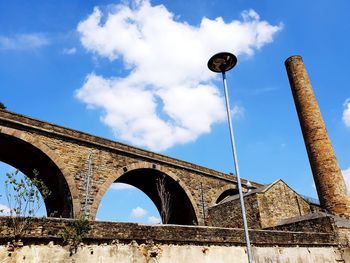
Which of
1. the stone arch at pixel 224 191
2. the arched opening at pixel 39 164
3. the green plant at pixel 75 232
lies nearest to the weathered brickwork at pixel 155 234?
the green plant at pixel 75 232

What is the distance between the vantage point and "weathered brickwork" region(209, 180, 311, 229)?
15.7 m

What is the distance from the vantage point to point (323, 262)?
11.9 meters

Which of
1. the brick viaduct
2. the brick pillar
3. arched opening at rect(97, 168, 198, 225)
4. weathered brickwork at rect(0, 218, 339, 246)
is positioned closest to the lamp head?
weathered brickwork at rect(0, 218, 339, 246)

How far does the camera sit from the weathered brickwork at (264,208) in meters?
15.7

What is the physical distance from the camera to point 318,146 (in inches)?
789

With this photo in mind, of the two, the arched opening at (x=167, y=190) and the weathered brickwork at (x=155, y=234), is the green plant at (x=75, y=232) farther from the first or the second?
the arched opening at (x=167, y=190)

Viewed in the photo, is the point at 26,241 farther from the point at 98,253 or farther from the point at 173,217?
the point at 173,217

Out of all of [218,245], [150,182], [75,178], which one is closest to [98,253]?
[218,245]

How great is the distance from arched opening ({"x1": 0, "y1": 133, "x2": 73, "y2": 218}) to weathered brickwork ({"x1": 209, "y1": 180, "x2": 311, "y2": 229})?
832 cm

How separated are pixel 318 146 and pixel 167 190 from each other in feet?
34.2

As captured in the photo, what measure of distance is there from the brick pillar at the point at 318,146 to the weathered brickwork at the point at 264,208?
212cm

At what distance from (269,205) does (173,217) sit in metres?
8.06

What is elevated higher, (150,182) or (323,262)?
(150,182)

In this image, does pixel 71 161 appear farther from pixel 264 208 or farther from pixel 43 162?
pixel 264 208
